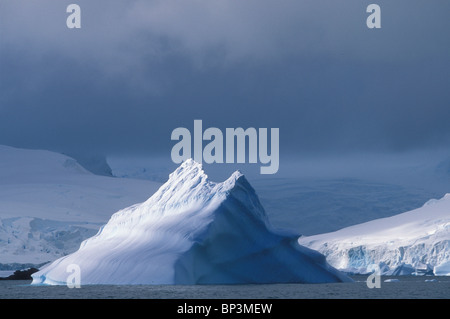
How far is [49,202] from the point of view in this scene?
251 feet

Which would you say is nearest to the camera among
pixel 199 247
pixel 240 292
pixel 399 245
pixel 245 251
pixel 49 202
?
pixel 240 292

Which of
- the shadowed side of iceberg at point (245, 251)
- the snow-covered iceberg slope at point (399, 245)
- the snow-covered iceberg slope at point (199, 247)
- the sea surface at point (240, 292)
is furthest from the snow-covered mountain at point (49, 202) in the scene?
the shadowed side of iceberg at point (245, 251)

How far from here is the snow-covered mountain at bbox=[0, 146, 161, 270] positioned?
6131cm

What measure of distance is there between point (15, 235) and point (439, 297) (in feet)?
124

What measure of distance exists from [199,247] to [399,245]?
25.3 m

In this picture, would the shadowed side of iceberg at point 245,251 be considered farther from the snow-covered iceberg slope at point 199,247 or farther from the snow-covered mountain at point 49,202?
the snow-covered mountain at point 49,202

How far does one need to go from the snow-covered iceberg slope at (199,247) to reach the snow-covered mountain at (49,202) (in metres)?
23.6

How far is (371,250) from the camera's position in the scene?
187ft

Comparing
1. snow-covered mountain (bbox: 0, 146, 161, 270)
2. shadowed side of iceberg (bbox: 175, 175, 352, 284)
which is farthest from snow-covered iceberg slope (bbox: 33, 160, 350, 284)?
snow-covered mountain (bbox: 0, 146, 161, 270)

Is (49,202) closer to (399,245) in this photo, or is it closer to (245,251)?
(399,245)

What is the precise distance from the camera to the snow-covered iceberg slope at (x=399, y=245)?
53250 millimetres

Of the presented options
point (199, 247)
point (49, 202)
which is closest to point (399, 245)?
point (199, 247)
